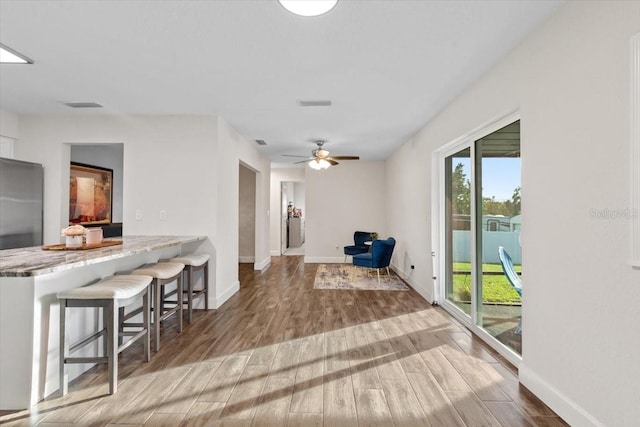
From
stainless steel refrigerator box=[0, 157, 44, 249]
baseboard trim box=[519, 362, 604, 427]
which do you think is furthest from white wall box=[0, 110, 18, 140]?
baseboard trim box=[519, 362, 604, 427]

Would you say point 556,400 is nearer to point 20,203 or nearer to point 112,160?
point 20,203

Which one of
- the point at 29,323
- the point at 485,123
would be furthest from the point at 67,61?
the point at 485,123

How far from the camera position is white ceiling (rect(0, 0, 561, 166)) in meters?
2.07

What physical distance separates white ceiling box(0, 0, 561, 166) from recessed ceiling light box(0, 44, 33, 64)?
0.07 meters

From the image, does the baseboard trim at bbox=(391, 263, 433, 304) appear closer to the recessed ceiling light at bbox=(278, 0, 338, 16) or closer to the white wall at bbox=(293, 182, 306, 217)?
the recessed ceiling light at bbox=(278, 0, 338, 16)

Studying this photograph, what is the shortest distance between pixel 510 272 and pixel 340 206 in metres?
5.48

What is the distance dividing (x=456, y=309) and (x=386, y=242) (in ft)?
6.25

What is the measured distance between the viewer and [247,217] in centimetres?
838

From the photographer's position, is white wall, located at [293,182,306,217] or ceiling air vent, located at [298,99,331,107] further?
white wall, located at [293,182,306,217]

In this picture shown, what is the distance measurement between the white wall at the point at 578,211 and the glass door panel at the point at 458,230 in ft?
3.88

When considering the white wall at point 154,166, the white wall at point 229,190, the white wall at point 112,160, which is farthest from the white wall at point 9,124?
the white wall at point 229,190

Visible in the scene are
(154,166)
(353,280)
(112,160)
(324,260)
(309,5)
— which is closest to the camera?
(309,5)

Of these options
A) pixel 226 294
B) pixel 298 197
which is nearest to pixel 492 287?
pixel 226 294

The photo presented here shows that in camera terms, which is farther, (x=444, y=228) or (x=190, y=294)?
(x=444, y=228)
